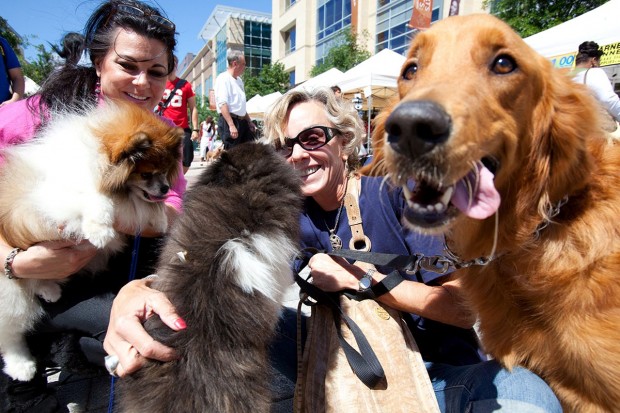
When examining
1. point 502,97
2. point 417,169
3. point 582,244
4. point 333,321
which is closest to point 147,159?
point 333,321

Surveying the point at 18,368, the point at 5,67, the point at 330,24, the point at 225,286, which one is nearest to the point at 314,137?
the point at 225,286

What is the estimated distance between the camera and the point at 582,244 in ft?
4.54

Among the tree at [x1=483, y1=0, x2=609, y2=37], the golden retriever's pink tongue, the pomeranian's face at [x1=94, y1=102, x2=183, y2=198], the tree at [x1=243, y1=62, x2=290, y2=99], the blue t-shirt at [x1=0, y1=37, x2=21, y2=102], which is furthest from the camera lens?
the tree at [x1=243, y1=62, x2=290, y2=99]

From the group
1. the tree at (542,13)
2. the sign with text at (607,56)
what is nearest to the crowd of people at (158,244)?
the sign with text at (607,56)

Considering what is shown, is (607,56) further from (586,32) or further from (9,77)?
(9,77)

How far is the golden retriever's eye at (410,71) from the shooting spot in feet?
5.19

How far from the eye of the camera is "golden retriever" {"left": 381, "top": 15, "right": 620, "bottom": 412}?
4.16 feet

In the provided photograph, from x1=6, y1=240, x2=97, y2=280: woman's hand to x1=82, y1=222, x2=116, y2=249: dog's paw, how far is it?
151mm

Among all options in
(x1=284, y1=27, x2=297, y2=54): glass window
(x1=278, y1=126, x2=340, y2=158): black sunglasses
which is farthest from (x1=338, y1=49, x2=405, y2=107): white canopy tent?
(x1=284, y1=27, x2=297, y2=54): glass window

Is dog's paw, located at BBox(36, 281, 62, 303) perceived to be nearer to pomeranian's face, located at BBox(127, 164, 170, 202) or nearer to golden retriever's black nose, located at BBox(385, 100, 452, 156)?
pomeranian's face, located at BBox(127, 164, 170, 202)

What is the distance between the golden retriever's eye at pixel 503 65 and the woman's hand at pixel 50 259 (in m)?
2.15

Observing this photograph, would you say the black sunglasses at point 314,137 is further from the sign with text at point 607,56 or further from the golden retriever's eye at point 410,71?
the sign with text at point 607,56

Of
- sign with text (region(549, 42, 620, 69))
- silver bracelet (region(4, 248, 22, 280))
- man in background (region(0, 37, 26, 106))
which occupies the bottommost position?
silver bracelet (region(4, 248, 22, 280))

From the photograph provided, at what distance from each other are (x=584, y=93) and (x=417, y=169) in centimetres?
85
